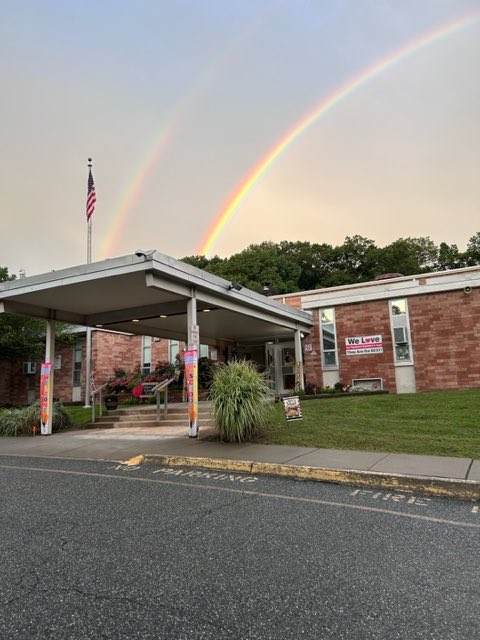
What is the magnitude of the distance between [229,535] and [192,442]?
18.9 ft

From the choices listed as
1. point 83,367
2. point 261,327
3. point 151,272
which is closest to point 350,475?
point 151,272

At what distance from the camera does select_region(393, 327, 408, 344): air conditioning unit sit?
1886 centimetres

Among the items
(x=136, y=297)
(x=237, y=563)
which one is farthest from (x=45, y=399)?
(x=237, y=563)

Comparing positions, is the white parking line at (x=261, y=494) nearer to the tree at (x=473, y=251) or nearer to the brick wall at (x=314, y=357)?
the brick wall at (x=314, y=357)

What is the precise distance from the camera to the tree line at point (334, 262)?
4653 centimetres

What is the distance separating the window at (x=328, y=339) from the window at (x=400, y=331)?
8.04 ft

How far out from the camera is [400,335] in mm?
18984

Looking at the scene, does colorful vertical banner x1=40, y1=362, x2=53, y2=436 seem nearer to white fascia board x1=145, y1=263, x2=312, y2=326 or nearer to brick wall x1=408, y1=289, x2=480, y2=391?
white fascia board x1=145, y1=263, x2=312, y2=326

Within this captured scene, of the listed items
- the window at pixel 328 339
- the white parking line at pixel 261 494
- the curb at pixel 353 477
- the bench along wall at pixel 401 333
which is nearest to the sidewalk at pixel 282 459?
the curb at pixel 353 477

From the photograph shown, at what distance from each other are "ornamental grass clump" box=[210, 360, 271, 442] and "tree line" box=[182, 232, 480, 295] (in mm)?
33786

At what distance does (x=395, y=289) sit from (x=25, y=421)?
14.2m

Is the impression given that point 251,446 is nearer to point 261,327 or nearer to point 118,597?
point 118,597

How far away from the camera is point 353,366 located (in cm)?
1967

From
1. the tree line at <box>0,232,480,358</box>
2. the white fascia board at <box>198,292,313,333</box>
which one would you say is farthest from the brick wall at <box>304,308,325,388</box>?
the tree line at <box>0,232,480,358</box>
